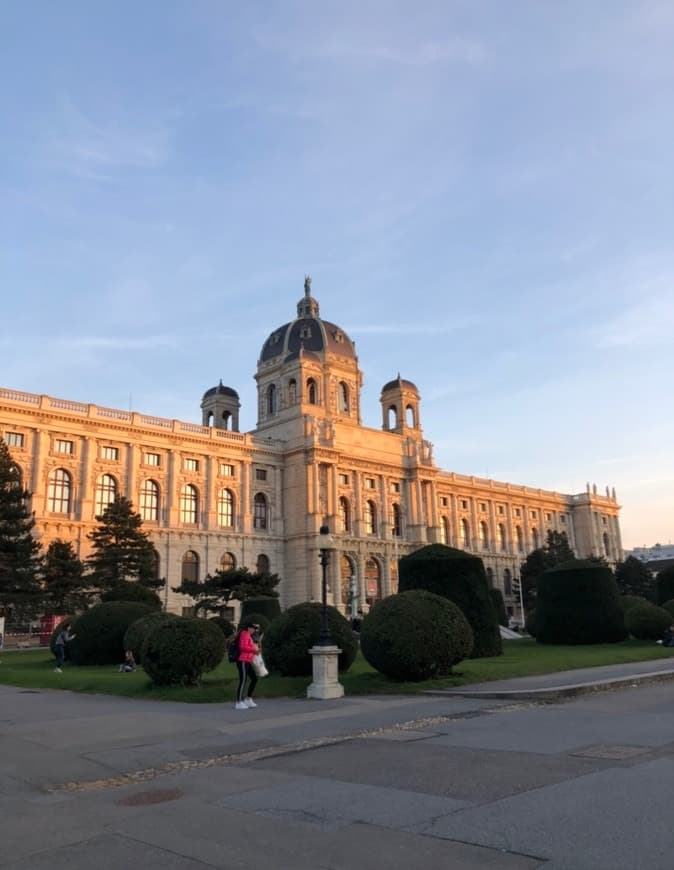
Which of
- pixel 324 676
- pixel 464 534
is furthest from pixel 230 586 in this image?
pixel 464 534

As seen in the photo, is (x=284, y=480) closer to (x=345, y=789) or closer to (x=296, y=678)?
(x=296, y=678)

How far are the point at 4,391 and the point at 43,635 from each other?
17899 mm

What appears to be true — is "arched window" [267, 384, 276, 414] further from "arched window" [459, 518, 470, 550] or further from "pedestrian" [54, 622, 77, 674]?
"pedestrian" [54, 622, 77, 674]

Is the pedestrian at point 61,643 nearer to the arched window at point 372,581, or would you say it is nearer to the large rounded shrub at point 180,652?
the large rounded shrub at point 180,652

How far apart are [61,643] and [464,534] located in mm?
65044

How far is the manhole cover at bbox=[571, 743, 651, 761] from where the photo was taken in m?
8.65

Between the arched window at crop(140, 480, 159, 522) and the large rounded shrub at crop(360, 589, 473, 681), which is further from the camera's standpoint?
the arched window at crop(140, 480, 159, 522)

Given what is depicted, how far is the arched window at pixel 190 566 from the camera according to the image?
58.2 m

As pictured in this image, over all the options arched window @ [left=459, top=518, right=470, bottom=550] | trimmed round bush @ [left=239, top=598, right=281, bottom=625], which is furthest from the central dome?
trimmed round bush @ [left=239, top=598, right=281, bottom=625]

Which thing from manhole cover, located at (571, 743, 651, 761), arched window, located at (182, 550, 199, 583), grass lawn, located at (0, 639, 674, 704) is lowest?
manhole cover, located at (571, 743, 651, 761)

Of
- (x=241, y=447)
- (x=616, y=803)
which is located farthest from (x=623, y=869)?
(x=241, y=447)

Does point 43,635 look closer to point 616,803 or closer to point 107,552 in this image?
point 107,552

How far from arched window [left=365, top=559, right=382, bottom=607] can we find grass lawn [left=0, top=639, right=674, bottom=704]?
41.1m

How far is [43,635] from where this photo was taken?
4319cm
